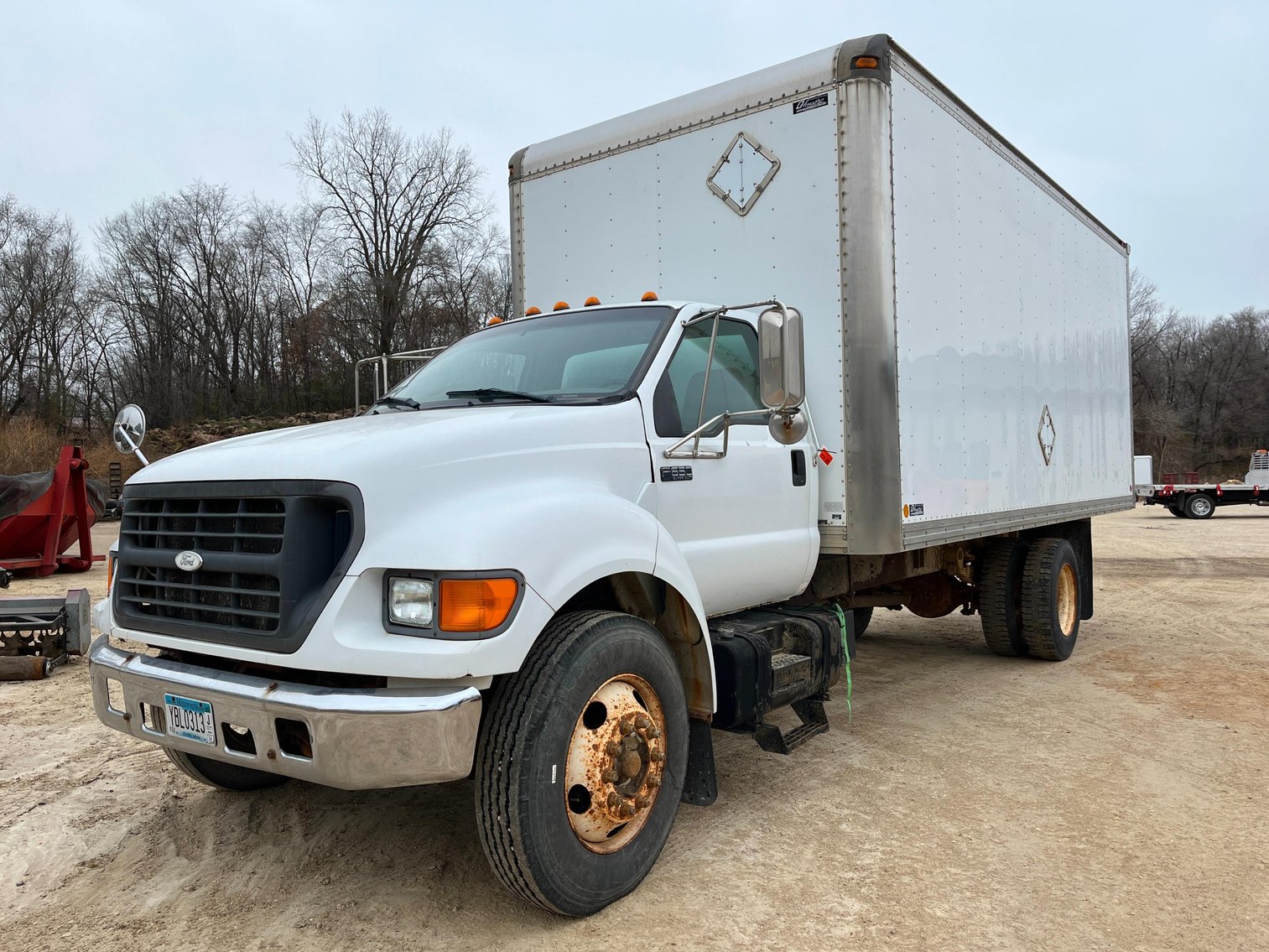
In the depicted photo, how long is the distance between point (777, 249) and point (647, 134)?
1240 millimetres

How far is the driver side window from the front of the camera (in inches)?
157

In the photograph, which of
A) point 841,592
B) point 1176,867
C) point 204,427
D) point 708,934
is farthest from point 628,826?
point 204,427

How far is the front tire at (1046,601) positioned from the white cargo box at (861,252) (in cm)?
43

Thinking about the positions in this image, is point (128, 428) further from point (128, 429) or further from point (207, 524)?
point (207, 524)

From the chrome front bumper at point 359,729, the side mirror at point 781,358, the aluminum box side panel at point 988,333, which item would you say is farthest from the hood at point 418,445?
the aluminum box side panel at point 988,333

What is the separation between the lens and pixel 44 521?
1370cm

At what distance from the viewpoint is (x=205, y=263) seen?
1754 inches

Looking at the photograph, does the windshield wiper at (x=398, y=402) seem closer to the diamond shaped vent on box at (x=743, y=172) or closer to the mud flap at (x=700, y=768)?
the mud flap at (x=700, y=768)

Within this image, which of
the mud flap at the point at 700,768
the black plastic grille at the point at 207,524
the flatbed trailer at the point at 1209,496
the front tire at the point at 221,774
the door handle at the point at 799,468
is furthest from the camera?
the flatbed trailer at the point at 1209,496

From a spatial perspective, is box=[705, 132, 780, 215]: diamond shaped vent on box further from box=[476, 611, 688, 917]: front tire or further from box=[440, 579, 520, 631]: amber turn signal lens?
box=[440, 579, 520, 631]: amber turn signal lens

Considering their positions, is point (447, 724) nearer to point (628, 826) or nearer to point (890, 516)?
point (628, 826)

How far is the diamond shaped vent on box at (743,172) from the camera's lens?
16.8ft

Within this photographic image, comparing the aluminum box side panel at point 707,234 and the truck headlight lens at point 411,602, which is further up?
the aluminum box side panel at point 707,234

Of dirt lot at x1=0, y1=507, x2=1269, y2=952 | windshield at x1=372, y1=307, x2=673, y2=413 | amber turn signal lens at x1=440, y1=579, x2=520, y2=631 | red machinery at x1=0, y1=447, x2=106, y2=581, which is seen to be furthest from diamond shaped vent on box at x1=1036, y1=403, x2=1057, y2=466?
red machinery at x1=0, y1=447, x2=106, y2=581
